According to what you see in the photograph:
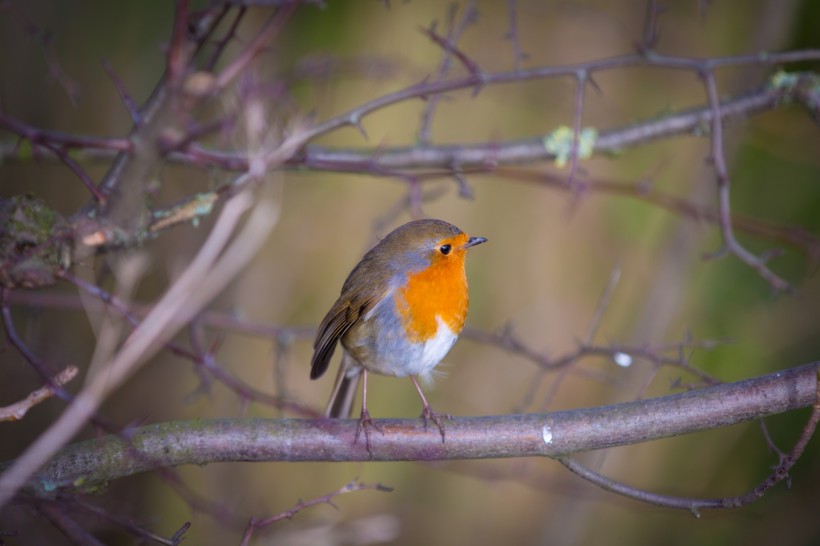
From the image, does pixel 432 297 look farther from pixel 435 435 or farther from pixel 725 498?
pixel 725 498

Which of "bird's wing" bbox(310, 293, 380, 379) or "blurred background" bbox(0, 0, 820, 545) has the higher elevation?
"blurred background" bbox(0, 0, 820, 545)

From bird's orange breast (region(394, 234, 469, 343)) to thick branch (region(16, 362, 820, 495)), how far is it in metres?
0.36

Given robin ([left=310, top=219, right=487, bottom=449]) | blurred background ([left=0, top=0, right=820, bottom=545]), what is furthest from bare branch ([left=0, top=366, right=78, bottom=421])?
blurred background ([left=0, top=0, right=820, bottom=545])

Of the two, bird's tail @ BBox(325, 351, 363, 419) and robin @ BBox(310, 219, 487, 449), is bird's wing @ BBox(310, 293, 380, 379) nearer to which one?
robin @ BBox(310, 219, 487, 449)

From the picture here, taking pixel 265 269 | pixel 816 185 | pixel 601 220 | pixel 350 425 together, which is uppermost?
pixel 816 185

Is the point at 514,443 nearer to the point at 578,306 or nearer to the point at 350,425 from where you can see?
the point at 350,425

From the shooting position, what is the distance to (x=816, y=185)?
4.36 metres

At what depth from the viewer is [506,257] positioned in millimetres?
4523

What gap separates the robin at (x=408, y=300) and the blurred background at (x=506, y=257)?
1.63 metres

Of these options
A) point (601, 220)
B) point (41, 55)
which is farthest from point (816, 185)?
point (41, 55)

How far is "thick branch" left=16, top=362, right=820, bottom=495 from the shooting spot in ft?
6.86

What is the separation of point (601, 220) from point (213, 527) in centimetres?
285

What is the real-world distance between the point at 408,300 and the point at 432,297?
0.08 meters

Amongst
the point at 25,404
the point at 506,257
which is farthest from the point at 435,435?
the point at 506,257
